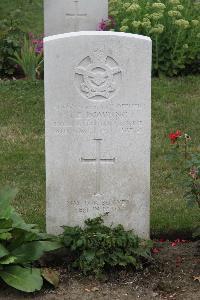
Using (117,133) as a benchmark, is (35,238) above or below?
below

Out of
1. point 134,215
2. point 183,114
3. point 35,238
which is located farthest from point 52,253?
point 183,114

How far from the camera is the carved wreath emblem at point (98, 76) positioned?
5441 mm

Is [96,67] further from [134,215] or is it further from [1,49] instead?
[1,49]

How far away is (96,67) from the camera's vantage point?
5.47 metres

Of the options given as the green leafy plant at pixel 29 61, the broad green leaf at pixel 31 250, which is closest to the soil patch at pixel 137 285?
the broad green leaf at pixel 31 250

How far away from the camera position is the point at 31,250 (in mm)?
5391

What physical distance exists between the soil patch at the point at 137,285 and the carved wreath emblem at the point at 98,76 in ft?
3.99

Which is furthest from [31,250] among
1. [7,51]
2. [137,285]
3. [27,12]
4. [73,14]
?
[27,12]

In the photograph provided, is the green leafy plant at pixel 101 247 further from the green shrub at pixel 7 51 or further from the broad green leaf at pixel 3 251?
the green shrub at pixel 7 51

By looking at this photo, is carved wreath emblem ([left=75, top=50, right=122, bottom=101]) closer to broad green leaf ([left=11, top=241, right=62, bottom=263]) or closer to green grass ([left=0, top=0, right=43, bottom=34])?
broad green leaf ([left=11, top=241, right=62, bottom=263])

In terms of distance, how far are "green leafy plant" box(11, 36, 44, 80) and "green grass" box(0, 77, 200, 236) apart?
9.7 inches

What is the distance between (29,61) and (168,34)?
5.68 ft

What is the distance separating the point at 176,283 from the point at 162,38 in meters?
5.06

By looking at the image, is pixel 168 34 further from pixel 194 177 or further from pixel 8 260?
pixel 8 260
